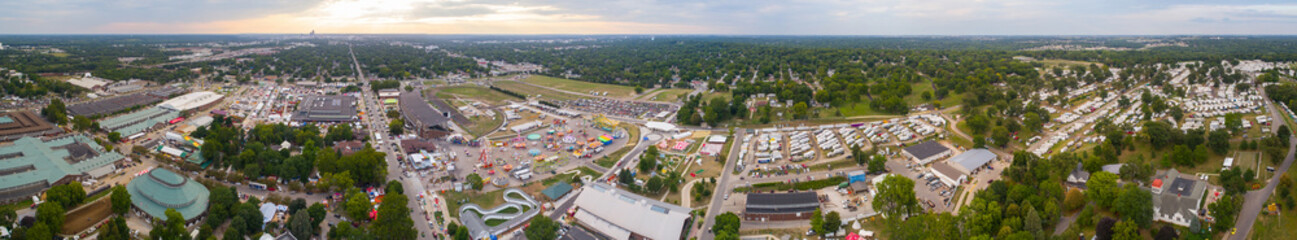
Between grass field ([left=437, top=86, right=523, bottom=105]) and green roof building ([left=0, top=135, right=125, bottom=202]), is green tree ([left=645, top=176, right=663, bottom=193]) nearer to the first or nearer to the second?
green roof building ([left=0, top=135, right=125, bottom=202])

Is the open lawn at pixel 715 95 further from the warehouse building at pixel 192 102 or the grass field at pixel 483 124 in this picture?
the warehouse building at pixel 192 102

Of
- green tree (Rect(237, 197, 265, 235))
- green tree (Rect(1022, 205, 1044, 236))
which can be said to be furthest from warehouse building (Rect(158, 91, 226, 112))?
green tree (Rect(1022, 205, 1044, 236))

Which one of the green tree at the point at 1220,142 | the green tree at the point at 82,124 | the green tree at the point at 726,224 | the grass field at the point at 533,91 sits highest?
the green tree at the point at 1220,142

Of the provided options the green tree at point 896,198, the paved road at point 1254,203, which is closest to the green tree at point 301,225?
the green tree at point 896,198

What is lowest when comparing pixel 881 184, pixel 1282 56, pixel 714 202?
pixel 714 202

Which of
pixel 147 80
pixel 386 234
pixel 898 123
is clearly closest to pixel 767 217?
pixel 386 234

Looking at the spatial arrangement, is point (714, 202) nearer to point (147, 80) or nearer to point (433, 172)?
point (433, 172)

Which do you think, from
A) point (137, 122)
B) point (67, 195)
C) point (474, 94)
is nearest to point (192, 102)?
point (137, 122)
